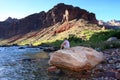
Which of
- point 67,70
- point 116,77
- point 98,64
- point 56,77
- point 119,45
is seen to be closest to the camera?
point 116,77

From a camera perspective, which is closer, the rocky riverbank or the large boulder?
the rocky riverbank

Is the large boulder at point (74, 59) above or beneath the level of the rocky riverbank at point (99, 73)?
above

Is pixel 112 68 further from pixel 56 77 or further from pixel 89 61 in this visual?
pixel 56 77

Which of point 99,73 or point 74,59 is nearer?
point 99,73

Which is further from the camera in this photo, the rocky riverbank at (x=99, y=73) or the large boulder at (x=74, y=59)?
the large boulder at (x=74, y=59)

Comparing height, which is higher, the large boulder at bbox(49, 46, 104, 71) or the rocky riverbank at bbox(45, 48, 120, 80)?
the large boulder at bbox(49, 46, 104, 71)

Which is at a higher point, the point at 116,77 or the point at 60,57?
the point at 60,57

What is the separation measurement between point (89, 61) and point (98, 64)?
5.68 feet

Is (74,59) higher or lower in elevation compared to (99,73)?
higher

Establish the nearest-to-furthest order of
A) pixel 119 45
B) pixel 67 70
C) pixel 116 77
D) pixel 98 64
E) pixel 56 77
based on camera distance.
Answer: pixel 116 77 < pixel 56 77 < pixel 67 70 < pixel 98 64 < pixel 119 45

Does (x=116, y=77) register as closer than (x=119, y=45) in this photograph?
Yes

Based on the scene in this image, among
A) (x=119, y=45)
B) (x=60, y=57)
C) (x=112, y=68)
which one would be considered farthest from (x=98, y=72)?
(x=119, y=45)

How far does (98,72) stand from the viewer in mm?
24062

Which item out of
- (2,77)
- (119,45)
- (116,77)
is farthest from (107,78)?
(119,45)
